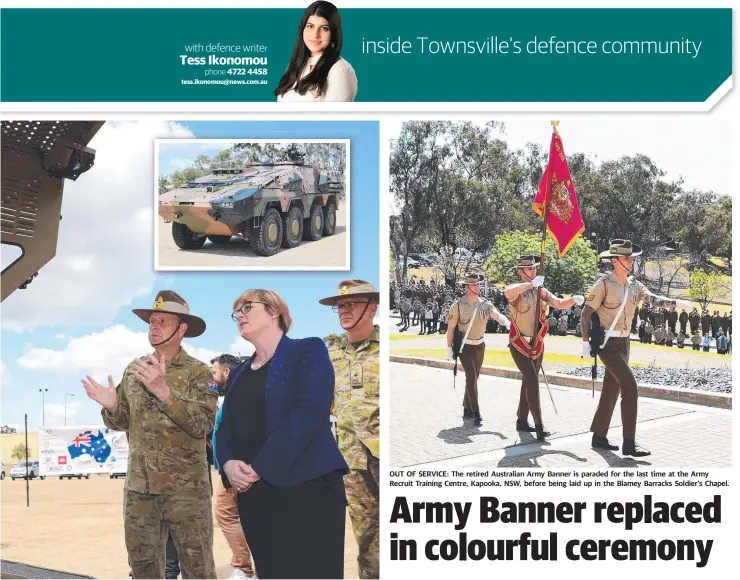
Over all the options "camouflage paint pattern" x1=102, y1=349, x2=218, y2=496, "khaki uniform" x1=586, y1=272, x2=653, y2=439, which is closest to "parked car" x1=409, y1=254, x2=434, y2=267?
"khaki uniform" x1=586, y1=272, x2=653, y2=439

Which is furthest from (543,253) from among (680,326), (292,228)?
(292,228)

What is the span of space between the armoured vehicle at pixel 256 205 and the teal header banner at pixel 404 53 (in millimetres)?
535

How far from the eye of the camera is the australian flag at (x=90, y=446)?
625cm

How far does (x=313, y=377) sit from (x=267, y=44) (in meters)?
2.33

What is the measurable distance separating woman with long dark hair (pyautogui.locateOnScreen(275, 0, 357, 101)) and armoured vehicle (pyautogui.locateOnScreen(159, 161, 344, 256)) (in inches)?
19.6

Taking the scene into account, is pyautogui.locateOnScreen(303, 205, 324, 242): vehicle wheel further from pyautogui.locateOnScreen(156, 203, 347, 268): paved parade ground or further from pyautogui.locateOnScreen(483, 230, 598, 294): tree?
pyautogui.locateOnScreen(483, 230, 598, 294): tree

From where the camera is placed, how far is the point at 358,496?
5.89 m

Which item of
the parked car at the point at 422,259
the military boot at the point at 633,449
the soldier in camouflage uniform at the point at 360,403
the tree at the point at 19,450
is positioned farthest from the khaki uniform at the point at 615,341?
the tree at the point at 19,450

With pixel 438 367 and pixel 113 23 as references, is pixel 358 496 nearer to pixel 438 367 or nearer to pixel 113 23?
pixel 438 367

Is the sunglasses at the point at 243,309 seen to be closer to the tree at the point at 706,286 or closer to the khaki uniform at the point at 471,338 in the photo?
the khaki uniform at the point at 471,338

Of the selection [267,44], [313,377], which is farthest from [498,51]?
[313,377]

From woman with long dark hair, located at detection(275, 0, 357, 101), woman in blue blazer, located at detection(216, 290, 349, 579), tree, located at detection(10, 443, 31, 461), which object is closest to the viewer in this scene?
woman in blue blazer, located at detection(216, 290, 349, 579)

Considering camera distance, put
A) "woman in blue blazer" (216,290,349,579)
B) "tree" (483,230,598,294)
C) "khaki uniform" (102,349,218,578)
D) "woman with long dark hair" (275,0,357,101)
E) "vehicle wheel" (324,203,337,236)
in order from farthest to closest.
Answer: "tree" (483,230,598,294) < "vehicle wheel" (324,203,337,236) < "woman with long dark hair" (275,0,357,101) < "khaki uniform" (102,349,218,578) < "woman in blue blazer" (216,290,349,579)

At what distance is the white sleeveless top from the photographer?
5.84 m
